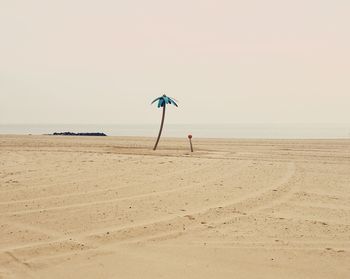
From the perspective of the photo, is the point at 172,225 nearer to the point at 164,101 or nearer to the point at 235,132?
the point at 164,101

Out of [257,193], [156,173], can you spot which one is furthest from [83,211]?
[156,173]

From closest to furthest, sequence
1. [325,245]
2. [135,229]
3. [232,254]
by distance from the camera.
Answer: [232,254] < [325,245] < [135,229]

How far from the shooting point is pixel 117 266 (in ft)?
12.9

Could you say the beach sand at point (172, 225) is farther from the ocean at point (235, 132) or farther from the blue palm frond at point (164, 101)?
the ocean at point (235, 132)

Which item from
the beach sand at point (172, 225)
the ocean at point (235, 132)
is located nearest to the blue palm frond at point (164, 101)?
the beach sand at point (172, 225)

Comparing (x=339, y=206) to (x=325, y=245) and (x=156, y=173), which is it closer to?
(x=325, y=245)

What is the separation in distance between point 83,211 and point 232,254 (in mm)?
2581

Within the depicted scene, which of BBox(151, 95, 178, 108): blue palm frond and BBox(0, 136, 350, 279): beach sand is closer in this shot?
BBox(0, 136, 350, 279): beach sand

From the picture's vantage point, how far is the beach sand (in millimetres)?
3926

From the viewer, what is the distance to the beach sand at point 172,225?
3.93m

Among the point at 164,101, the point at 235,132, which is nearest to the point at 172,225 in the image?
the point at 164,101

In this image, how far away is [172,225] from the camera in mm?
5316

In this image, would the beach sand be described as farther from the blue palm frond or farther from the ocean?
the ocean

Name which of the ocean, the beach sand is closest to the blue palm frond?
the beach sand
